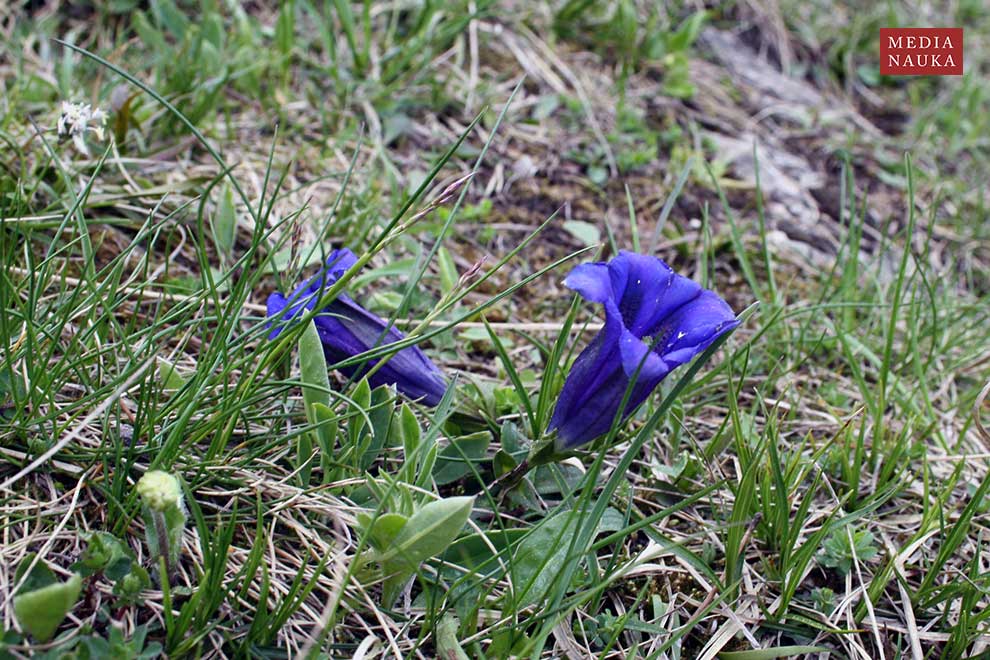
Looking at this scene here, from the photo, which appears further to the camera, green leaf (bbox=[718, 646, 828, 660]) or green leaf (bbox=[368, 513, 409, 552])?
green leaf (bbox=[718, 646, 828, 660])

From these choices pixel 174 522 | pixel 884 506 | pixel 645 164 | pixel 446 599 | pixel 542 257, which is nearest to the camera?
pixel 174 522

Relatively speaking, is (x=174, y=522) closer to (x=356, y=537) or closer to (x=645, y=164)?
(x=356, y=537)

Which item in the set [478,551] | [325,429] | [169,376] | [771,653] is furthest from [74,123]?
[771,653]

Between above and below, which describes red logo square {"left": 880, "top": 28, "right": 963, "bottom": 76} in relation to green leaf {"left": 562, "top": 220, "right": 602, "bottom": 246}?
above

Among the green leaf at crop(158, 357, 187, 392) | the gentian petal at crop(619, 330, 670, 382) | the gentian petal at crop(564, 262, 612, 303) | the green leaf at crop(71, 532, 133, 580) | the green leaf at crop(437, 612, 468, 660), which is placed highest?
the gentian petal at crop(564, 262, 612, 303)

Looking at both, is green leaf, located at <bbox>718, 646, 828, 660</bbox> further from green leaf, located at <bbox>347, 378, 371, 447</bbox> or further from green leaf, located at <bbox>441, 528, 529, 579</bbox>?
green leaf, located at <bbox>347, 378, 371, 447</bbox>

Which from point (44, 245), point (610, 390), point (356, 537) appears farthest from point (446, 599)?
point (44, 245)

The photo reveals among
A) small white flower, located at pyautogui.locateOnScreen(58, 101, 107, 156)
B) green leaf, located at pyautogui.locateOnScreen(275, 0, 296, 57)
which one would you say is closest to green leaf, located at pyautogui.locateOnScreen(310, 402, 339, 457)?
small white flower, located at pyautogui.locateOnScreen(58, 101, 107, 156)
